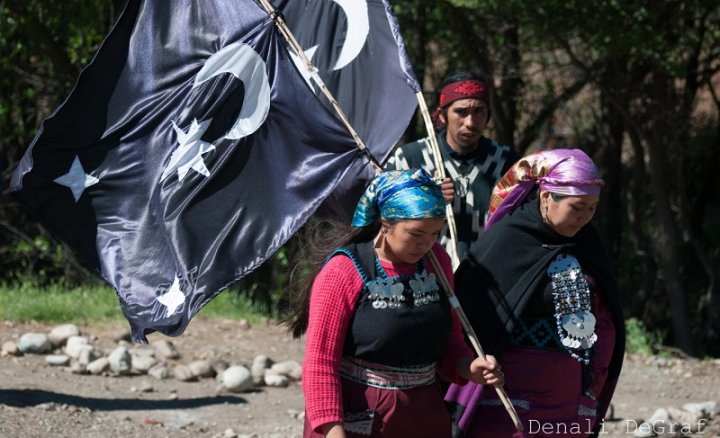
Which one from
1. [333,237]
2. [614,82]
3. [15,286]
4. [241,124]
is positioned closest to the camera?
[333,237]

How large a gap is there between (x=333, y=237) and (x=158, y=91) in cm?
113

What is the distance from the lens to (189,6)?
4.84 metres

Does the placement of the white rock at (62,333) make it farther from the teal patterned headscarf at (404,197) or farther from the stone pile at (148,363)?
the teal patterned headscarf at (404,197)

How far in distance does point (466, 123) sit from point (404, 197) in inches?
81.3

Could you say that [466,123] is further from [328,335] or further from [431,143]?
[328,335]

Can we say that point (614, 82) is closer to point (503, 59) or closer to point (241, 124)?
point (503, 59)

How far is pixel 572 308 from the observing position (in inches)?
170

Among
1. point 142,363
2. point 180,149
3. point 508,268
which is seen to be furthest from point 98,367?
point 508,268

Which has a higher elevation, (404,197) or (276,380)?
(404,197)

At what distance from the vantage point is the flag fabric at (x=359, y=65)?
4.74 m

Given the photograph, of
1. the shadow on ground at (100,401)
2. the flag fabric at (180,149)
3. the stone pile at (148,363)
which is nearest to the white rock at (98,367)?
the stone pile at (148,363)

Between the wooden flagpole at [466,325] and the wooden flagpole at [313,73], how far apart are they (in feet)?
1.94

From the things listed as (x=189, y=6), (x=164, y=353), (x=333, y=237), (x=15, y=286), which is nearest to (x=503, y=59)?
(x=164, y=353)

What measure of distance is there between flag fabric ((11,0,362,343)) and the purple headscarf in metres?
0.56
